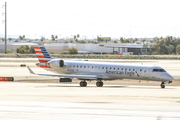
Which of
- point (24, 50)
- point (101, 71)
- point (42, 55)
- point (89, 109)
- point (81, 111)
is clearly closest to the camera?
point (81, 111)

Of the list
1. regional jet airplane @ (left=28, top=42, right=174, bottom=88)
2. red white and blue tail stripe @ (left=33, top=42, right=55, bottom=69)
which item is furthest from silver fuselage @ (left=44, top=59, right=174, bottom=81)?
red white and blue tail stripe @ (left=33, top=42, right=55, bottom=69)

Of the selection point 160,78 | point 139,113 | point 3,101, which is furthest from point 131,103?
point 160,78

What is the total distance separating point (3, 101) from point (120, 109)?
26.5ft

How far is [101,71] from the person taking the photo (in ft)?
131

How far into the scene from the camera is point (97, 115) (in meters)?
19.0

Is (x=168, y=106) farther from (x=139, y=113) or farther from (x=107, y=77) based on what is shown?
(x=107, y=77)

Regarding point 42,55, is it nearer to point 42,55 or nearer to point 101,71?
point 42,55

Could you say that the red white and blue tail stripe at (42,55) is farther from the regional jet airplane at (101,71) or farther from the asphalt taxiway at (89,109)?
the asphalt taxiway at (89,109)

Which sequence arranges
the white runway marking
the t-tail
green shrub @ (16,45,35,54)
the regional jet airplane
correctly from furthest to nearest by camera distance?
green shrub @ (16,45,35,54) → the t-tail → the regional jet airplane → the white runway marking

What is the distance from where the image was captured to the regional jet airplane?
37750 millimetres

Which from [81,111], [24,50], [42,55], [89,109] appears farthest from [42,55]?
[24,50]

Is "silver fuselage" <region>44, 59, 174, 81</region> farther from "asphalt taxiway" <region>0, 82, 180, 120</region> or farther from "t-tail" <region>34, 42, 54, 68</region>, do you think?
"asphalt taxiway" <region>0, 82, 180, 120</region>

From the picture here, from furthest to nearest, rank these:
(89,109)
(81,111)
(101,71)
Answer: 1. (101,71)
2. (89,109)
3. (81,111)

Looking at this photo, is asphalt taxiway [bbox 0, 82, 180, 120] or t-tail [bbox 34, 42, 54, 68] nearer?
asphalt taxiway [bbox 0, 82, 180, 120]
